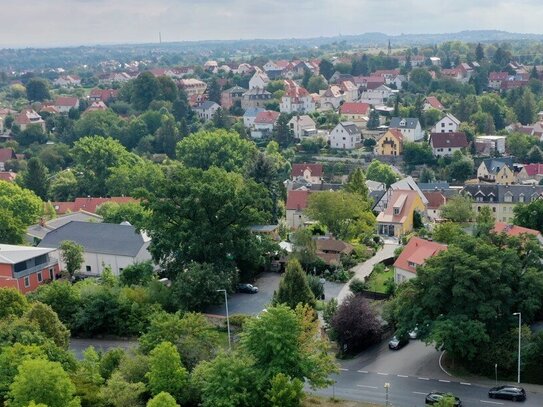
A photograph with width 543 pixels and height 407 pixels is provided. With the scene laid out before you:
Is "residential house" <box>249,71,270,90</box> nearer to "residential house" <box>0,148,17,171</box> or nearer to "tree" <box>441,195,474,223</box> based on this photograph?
"residential house" <box>0,148,17,171</box>

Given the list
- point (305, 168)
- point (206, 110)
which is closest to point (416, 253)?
point (305, 168)

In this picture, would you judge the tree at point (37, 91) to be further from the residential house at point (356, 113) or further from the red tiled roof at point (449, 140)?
the red tiled roof at point (449, 140)

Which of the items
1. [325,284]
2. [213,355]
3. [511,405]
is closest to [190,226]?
[325,284]

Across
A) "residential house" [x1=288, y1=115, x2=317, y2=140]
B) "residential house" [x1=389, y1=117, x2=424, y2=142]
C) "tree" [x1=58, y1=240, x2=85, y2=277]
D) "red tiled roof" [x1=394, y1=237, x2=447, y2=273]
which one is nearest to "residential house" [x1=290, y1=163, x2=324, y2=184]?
"residential house" [x1=389, y1=117, x2=424, y2=142]

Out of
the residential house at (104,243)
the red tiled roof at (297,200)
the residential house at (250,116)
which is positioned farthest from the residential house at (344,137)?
the residential house at (104,243)

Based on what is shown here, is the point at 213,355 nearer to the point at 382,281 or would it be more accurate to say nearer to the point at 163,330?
the point at 163,330
